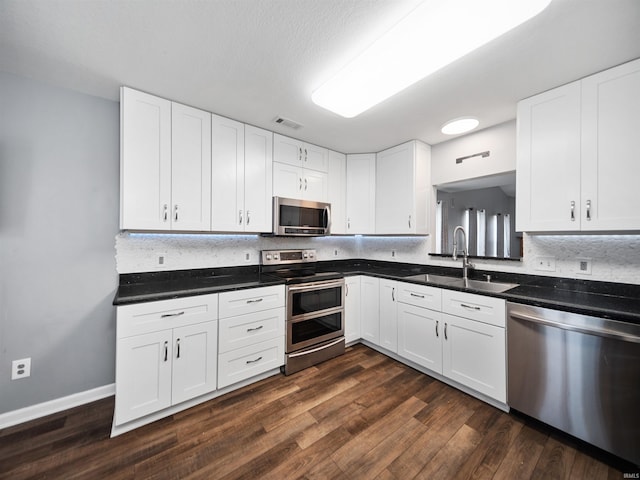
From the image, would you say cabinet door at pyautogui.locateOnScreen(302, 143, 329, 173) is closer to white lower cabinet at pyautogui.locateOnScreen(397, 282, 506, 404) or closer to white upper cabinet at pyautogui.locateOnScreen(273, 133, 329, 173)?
white upper cabinet at pyautogui.locateOnScreen(273, 133, 329, 173)

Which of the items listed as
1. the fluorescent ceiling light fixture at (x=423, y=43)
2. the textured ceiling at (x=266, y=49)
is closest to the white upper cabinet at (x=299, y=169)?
the textured ceiling at (x=266, y=49)

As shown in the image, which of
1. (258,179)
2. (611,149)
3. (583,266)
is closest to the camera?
(611,149)

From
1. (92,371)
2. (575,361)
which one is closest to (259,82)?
(92,371)

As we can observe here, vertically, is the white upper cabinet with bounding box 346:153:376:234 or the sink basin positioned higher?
the white upper cabinet with bounding box 346:153:376:234

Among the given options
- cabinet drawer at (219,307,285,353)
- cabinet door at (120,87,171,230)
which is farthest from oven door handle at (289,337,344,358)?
cabinet door at (120,87,171,230)

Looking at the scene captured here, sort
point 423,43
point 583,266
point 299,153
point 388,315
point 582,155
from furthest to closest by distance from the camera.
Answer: point 299,153, point 388,315, point 583,266, point 582,155, point 423,43

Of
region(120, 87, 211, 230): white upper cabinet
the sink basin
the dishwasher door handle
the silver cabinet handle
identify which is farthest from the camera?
the sink basin

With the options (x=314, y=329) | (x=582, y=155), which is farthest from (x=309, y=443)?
(x=582, y=155)

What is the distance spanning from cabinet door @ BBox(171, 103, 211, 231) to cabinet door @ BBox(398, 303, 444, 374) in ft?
7.09

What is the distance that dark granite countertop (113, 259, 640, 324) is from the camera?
1557 millimetres

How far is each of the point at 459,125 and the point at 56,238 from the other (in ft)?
11.8

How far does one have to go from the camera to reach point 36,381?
5.93ft

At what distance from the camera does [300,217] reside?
2834mm

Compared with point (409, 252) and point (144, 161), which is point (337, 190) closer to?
point (409, 252)
